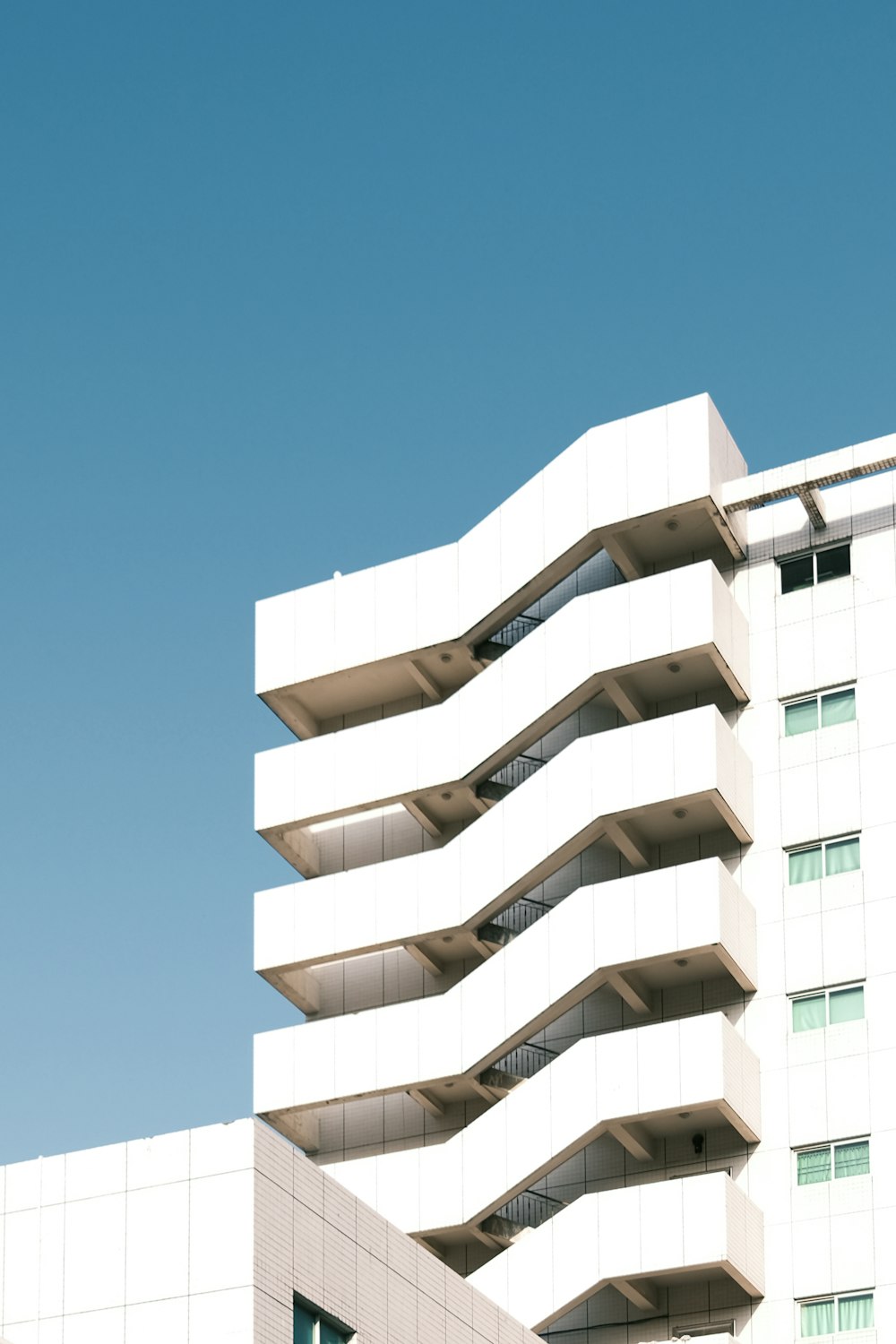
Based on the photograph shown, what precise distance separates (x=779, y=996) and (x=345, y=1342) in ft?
78.1

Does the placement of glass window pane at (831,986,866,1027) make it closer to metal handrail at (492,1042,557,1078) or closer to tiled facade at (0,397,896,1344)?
tiled facade at (0,397,896,1344)

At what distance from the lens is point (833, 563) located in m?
68.6

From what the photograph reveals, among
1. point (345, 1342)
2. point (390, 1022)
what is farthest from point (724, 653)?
point (345, 1342)

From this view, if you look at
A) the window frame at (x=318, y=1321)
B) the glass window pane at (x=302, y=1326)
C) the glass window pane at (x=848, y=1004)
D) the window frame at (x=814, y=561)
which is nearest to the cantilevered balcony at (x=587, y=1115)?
the glass window pane at (x=848, y=1004)

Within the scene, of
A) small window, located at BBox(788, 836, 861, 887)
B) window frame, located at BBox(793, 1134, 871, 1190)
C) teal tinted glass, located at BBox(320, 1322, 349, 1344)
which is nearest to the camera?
teal tinted glass, located at BBox(320, 1322, 349, 1344)

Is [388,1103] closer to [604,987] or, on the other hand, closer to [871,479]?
[604,987]

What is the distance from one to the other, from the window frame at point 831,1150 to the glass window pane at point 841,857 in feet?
22.4

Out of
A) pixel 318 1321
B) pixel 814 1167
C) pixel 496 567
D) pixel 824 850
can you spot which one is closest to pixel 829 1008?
pixel 814 1167

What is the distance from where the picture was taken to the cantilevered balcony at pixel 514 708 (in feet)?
220

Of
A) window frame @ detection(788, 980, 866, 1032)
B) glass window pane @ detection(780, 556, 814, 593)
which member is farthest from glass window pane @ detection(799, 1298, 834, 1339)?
glass window pane @ detection(780, 556, 814, 593)

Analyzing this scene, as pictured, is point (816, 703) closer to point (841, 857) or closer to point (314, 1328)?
point (841, 857)

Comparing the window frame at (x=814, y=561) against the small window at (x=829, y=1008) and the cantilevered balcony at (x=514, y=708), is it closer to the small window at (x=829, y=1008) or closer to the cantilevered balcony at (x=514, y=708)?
the cantilevered balcony at (x=514, y=708)

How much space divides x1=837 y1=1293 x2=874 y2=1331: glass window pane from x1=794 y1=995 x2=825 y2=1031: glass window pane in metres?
6.86

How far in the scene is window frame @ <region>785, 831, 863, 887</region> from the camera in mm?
65250
